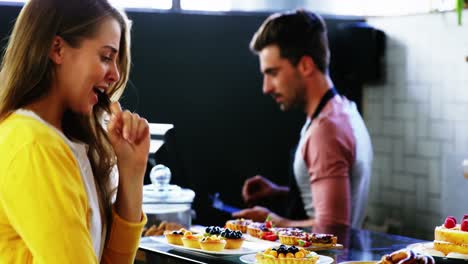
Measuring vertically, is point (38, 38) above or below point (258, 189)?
above

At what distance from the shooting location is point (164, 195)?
360cm

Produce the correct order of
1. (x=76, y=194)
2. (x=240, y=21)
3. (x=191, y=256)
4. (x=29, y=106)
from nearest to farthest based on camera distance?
1. (x=76, y=194)
2. (x=29, y=106)
3. (x=191, y=256)
4. (x=240, y=21)

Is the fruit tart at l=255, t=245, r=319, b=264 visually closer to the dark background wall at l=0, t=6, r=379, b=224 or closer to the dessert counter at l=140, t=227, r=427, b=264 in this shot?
the dessert counter at l=140, t=227, r=427, b=264

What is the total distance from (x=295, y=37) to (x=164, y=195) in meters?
1.48

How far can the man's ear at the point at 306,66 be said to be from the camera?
4.72 meters

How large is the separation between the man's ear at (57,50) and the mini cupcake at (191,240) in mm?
923

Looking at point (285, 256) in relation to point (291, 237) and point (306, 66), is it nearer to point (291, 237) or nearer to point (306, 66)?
point (291, 237)

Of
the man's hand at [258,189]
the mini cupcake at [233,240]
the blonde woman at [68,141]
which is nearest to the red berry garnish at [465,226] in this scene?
the mini cupcake at [233,240]

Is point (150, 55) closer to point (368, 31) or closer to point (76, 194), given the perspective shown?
point (368, 31)

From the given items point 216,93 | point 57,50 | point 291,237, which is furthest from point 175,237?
point 216,93

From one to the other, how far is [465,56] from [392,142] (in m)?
0.88

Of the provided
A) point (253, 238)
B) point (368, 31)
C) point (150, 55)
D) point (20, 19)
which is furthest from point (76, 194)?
point (368, 31)

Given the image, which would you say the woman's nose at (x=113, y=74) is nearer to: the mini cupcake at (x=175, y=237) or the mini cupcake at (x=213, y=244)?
the mini cupcake at (x=213, y=244)

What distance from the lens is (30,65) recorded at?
2.24 m
